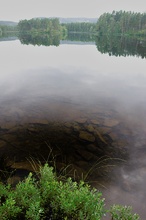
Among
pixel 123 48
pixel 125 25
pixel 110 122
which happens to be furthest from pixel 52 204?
pixel 125 25

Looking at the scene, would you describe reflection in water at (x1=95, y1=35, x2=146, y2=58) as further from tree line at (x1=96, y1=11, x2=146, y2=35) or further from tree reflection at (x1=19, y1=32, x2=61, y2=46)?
tree line at (x1=96, y1=11, x2=146, y2=35)

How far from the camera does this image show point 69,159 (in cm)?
Result: 1093

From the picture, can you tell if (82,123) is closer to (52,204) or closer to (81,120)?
(81,120)

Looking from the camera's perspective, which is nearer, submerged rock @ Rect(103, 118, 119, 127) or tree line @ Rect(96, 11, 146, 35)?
submerged rock @ Rect(103, 118, 119, 127)

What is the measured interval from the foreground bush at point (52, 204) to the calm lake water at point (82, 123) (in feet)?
9.39

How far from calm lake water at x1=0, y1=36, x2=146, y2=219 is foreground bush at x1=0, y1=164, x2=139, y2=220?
2864mm

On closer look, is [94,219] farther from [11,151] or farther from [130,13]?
[130,13]

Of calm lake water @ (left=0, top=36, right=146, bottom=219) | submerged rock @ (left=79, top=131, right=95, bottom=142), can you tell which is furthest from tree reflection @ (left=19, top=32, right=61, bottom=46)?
submerged rock @ (left=79, top=131, right=95, bottom=142)

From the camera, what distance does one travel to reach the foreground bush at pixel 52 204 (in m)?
5.37

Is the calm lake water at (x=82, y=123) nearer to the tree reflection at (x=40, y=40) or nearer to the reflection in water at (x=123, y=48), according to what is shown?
the reflection in water at (x=123, y=48)

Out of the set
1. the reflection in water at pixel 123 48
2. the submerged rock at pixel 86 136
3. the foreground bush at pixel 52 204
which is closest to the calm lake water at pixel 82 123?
the submerged rock at pixel 86 136

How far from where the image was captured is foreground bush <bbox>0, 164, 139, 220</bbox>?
537 cm

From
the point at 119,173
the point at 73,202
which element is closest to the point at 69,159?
the point at 119,173

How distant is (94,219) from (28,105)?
15.0 meters
